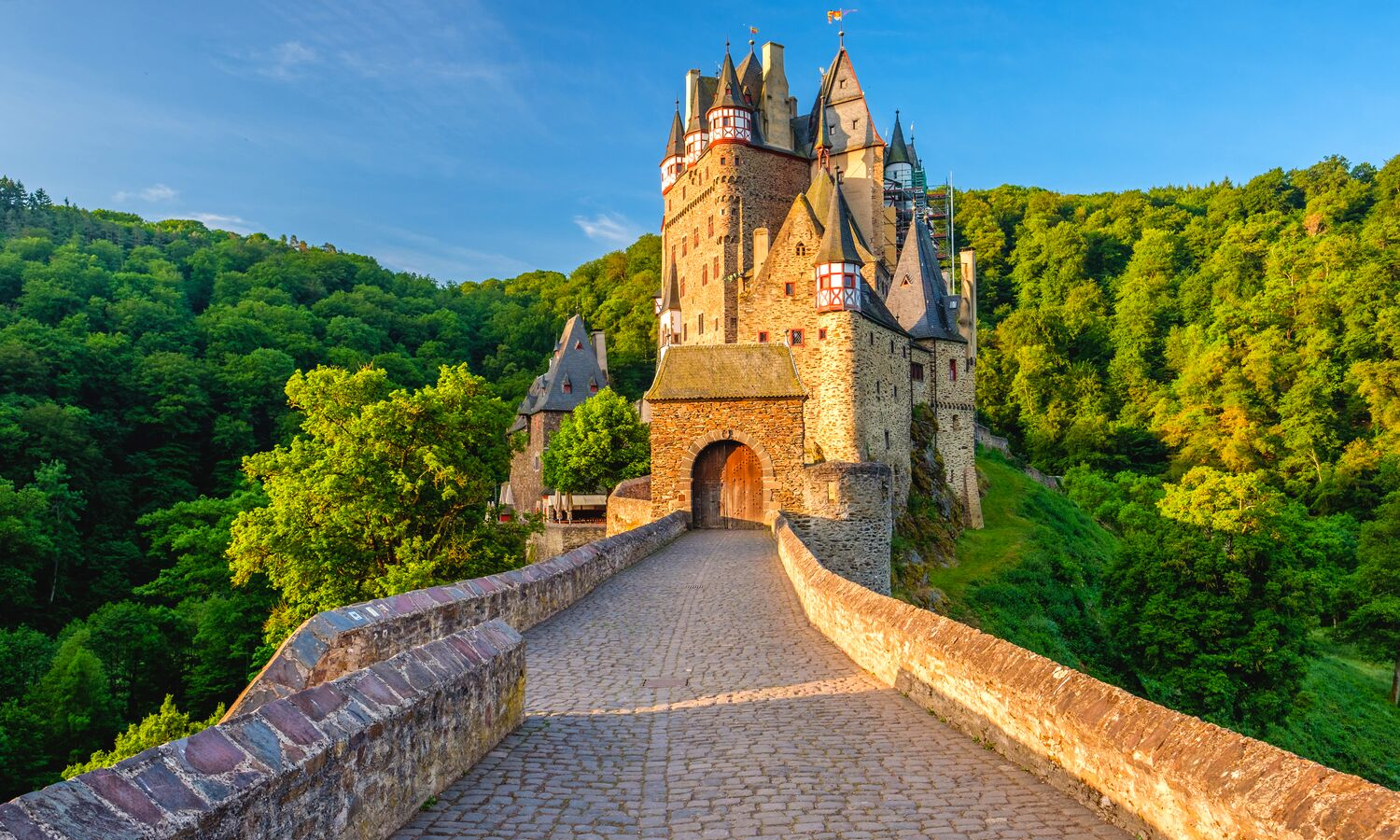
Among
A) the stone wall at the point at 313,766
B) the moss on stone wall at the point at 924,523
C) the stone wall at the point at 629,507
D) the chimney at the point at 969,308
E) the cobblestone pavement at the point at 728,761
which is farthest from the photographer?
the chimney at the point at 969,308

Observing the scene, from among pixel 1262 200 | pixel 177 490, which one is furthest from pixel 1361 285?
pixel 177 490

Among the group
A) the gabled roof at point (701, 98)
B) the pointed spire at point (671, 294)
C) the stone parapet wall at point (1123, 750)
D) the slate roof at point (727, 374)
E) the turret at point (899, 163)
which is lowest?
the stone parapet wall at point (1123, 750)

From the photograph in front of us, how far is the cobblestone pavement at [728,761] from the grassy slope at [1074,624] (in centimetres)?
2232

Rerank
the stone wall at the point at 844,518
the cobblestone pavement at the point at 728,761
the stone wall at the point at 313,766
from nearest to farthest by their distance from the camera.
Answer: the stone wall at the point at 313,766
the cobblestone pavement at the point at 728,761
the stone wall at the point at 844,518

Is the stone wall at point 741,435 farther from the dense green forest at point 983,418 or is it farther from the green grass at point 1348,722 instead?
the green grass at point 1348,722

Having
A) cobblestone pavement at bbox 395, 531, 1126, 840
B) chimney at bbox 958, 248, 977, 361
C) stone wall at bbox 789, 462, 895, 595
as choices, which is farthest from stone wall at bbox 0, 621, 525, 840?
chimney at bbox 958, 248, 977, 361

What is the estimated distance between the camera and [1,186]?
243 ft

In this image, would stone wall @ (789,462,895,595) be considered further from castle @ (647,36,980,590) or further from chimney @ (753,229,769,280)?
chimney @ (753,229,769,280)

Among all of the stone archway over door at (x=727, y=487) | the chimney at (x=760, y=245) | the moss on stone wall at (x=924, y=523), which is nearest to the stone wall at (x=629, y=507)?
the stone archway over door at (x=727, y=487)

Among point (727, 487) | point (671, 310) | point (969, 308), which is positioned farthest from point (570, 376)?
point (727, 487)

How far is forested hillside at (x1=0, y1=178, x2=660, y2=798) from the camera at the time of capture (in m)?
29.7

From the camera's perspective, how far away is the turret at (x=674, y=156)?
2000 inches

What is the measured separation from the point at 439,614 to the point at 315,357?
64.3m

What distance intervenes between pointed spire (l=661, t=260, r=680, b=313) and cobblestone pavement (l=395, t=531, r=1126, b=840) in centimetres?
3869
